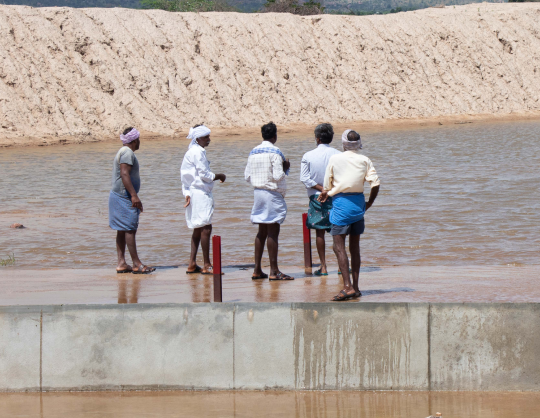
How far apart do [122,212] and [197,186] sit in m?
0.91

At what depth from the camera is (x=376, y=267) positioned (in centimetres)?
955

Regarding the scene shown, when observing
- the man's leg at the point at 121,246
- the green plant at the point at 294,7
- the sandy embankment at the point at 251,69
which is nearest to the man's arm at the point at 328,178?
the man's leg at the point at 121,246

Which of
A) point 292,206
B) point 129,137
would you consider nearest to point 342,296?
point 129,137

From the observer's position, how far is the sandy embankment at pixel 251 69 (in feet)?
116

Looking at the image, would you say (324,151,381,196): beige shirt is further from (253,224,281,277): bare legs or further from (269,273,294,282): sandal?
(269,273,294,282): sandal

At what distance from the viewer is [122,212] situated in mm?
8531

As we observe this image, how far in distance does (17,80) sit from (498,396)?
A: 3237cm

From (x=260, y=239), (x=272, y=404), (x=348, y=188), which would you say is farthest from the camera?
(x=260, y=239)

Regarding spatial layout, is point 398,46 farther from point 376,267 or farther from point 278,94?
point 376,267

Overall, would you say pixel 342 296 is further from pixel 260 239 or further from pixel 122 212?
pixel 122 212

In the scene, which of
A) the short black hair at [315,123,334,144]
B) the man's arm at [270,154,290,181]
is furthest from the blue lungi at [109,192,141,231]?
the short black hair at [315,123,334,144]

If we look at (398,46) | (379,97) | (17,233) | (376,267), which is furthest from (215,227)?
(398,46)

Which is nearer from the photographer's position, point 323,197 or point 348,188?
point 348,188

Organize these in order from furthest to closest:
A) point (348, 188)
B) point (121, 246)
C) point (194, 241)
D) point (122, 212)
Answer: point (121, 246) → point (194, 241) → point (122, 212) → point (348, 188)
